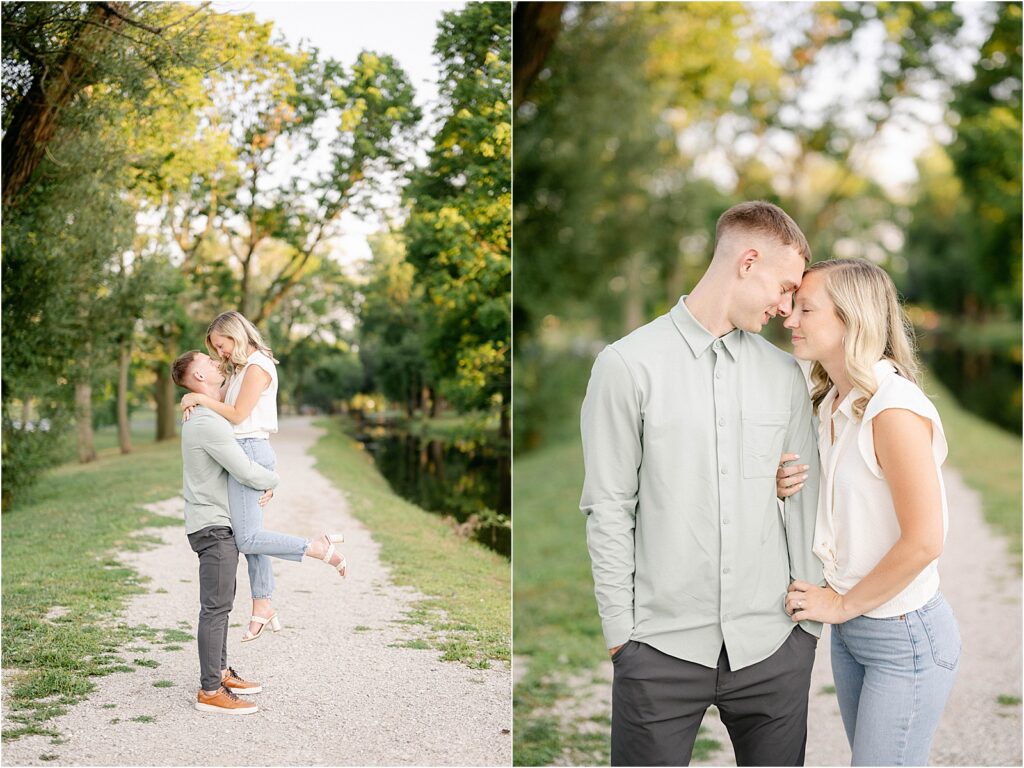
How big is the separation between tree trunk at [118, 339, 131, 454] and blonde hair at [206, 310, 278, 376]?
0.60 m

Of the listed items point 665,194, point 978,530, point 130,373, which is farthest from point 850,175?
point 130,373

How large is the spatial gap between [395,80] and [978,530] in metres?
6.73

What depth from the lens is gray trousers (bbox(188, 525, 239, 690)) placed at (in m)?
3.43

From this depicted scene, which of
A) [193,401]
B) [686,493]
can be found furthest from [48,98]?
[686,493]

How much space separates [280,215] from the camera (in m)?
4.04

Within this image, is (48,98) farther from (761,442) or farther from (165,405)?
(761,442)

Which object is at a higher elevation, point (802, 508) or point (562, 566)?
point (802, 508)

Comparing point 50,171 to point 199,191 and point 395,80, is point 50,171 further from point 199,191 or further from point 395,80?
point 395,80

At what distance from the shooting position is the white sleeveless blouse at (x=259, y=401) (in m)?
3.42

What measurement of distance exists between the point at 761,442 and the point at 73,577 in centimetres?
288

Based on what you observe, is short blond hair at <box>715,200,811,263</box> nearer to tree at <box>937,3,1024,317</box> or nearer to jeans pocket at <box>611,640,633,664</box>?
jeans pocket at <box>611,640,633,664</box>

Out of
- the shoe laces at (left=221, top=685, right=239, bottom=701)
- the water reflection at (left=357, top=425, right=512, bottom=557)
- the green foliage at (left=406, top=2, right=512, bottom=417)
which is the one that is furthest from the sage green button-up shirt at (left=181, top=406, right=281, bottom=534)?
the green foliage at (left=406, top=2, right=512, bottom=417)

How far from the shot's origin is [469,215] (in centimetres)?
411

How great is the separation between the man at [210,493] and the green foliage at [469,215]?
1.09m
